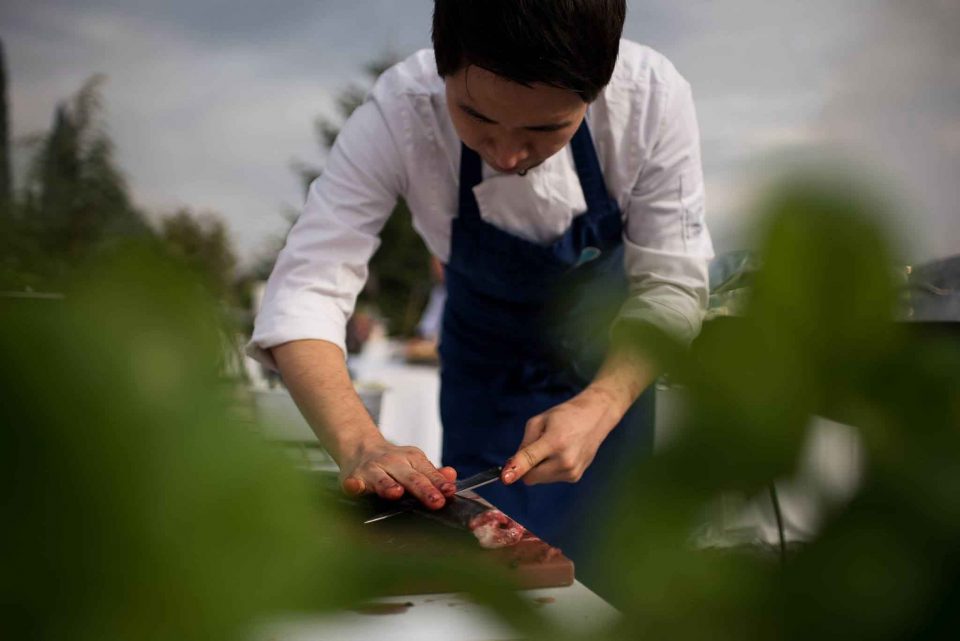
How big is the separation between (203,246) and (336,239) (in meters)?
1.18

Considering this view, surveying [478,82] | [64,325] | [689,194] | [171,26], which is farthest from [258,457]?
[171,26]

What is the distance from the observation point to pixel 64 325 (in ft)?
0.40

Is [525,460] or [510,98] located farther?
[525,460]

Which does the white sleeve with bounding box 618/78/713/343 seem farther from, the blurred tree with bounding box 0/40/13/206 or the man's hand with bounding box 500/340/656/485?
the blurred tree with bounding box 0/40/13/206

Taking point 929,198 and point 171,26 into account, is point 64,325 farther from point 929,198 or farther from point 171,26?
point 171,26

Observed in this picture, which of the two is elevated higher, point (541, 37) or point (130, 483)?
point (541, 37)

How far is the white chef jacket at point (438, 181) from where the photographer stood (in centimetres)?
131

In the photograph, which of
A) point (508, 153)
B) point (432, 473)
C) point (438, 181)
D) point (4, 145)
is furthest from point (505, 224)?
point (4, 145)

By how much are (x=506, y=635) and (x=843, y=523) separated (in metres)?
0.07

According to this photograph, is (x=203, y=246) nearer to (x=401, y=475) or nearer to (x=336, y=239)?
(x=401, y=475)

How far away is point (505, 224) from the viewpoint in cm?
150

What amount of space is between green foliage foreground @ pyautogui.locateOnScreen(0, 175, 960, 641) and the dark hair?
781mm

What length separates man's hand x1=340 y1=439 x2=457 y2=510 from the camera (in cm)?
97

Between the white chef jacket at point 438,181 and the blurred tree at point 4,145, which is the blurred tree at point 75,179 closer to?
the blurred tree at point 4,145
